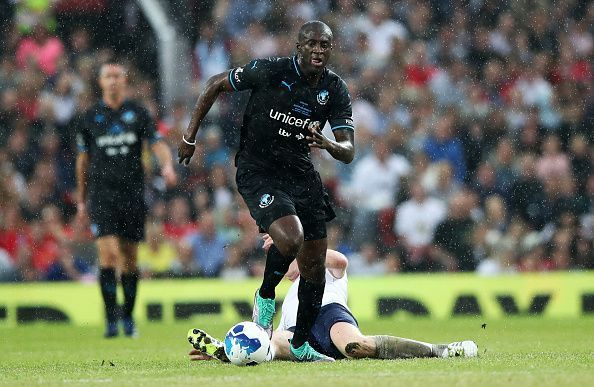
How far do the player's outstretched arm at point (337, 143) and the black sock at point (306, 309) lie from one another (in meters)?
0.88

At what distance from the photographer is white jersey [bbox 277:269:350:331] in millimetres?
8367

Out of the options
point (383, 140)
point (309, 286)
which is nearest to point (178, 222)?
point (383, 140)

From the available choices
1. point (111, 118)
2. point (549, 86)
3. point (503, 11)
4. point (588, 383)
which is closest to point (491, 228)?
point (549, 86)

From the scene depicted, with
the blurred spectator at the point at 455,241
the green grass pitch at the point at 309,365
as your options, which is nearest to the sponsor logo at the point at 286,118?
the green grass pitch at the point at 309,365

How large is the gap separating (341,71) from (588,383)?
11.3 metres

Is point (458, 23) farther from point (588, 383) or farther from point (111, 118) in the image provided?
point (588, 383)

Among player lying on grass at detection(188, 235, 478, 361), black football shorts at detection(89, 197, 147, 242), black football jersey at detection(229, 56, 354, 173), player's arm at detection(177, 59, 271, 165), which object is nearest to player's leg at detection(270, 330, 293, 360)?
player lying on grass at detection(188, 235, 478, 361)

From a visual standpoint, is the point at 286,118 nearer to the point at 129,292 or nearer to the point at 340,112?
the point at 340,112

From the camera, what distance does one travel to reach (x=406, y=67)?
17.0 meters

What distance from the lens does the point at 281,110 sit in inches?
→ 322

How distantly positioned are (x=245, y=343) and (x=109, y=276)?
439 centimetres

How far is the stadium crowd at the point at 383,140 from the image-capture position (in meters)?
15.2

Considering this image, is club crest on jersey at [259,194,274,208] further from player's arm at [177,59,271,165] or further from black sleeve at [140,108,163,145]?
black sleeve at [140,108,163,145]

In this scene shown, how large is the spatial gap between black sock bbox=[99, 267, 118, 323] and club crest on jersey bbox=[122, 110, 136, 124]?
56.3 inches
